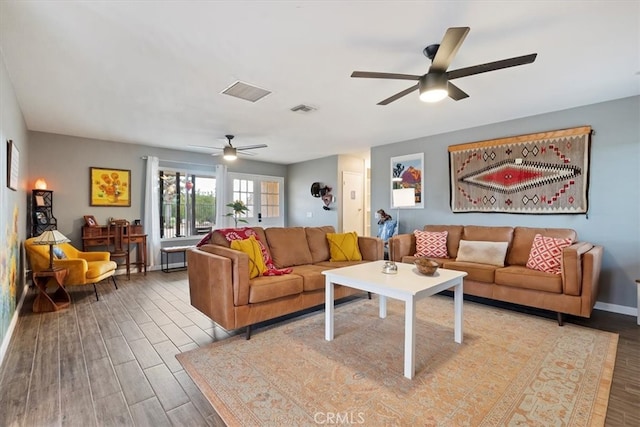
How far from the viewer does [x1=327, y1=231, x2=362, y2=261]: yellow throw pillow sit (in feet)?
12.7

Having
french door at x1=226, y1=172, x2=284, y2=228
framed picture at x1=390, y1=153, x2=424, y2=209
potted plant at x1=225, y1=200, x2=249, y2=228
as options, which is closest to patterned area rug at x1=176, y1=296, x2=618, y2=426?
framed picture at x1=390, y1=153, x2=424, y2=209

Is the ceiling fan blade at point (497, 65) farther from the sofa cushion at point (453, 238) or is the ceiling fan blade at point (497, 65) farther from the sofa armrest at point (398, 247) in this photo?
the sofa cushion at point (453, 238)

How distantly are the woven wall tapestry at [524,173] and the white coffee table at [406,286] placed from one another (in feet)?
7.04

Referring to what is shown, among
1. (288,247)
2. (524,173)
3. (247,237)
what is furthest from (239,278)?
(524,173)

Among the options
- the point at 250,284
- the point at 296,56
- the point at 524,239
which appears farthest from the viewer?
→ the point at 524,239

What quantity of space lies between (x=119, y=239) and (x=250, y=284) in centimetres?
377

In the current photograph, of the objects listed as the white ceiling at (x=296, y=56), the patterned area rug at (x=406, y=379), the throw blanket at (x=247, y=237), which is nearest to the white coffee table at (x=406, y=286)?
the patterned area rug at (x=406, y=379)

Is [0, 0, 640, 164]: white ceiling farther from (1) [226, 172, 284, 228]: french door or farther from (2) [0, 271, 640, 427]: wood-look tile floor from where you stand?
(1) [226, 172, 284, 228]: french door

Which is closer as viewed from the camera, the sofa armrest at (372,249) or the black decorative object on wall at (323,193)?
the sofa armrest at (372,249)

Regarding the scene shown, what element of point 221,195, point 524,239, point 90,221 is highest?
point 221,195

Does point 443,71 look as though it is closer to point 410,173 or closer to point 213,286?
point 213,286

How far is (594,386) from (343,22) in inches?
115

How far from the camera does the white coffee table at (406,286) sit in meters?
2.06

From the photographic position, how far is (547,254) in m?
3.26
